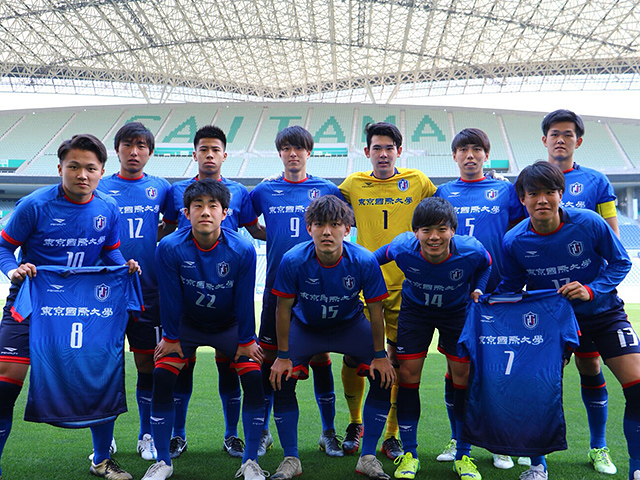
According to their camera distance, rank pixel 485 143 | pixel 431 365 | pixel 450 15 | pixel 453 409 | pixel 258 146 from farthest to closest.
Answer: pixel 258 146, pixel 450 15, pixel 431 365, pixel 485 143, pixel 453 409

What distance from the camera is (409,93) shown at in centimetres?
3347

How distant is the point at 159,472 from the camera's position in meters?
3.27

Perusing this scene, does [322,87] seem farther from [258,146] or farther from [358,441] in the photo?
[358,441]

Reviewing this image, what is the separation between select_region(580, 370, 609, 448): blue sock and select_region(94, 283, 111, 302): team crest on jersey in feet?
11.5

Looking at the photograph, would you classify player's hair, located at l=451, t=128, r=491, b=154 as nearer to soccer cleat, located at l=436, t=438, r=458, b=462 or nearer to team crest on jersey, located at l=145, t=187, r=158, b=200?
soccer cleat, located at l=436, t=438, r=458, b=462

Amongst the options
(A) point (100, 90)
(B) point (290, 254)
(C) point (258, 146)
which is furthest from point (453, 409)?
(A) point (100, 90)

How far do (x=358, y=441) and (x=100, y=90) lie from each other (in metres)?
34.1

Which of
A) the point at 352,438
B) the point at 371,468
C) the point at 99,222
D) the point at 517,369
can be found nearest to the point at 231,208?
the point at 99,222

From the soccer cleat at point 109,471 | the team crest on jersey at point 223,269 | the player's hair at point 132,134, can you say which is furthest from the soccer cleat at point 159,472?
the player's hair at point 132,134

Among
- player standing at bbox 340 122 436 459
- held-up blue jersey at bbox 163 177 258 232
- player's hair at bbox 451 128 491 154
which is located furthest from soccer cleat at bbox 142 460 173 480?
player's hair at bbox 451 128 491 154

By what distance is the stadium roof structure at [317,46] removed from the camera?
854 inches

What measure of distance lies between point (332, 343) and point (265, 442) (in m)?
1.13

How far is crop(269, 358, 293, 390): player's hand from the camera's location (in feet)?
11.3

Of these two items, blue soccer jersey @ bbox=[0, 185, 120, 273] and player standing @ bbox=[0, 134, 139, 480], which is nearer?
player standing @ bbox=[0, 134, 139, 480]
